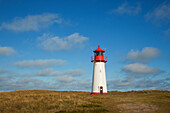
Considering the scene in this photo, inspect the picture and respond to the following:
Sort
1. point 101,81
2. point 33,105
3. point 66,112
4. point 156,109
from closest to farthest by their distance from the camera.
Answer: point 66,112, point 156,109, point 33,105, point 101,81

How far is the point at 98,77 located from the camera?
127 feet

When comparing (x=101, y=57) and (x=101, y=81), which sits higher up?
(x=101, y=57)

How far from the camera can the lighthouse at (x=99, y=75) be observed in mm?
38594

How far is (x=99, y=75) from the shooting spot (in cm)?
3872

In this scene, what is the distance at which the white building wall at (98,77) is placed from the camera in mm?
38594

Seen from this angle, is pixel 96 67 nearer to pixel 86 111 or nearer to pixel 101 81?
pixel 101 81

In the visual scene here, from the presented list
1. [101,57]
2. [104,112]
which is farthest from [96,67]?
[104,112]

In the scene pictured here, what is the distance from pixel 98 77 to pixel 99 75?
1.53 feet

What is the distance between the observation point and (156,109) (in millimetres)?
19828

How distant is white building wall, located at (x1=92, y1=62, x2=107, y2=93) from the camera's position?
38594 millimetres

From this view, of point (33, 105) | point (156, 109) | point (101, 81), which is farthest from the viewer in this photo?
point (101, 81)

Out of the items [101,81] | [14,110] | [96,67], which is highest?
[96,67]

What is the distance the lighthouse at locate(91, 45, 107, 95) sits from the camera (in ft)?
127

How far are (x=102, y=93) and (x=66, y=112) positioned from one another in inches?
830
